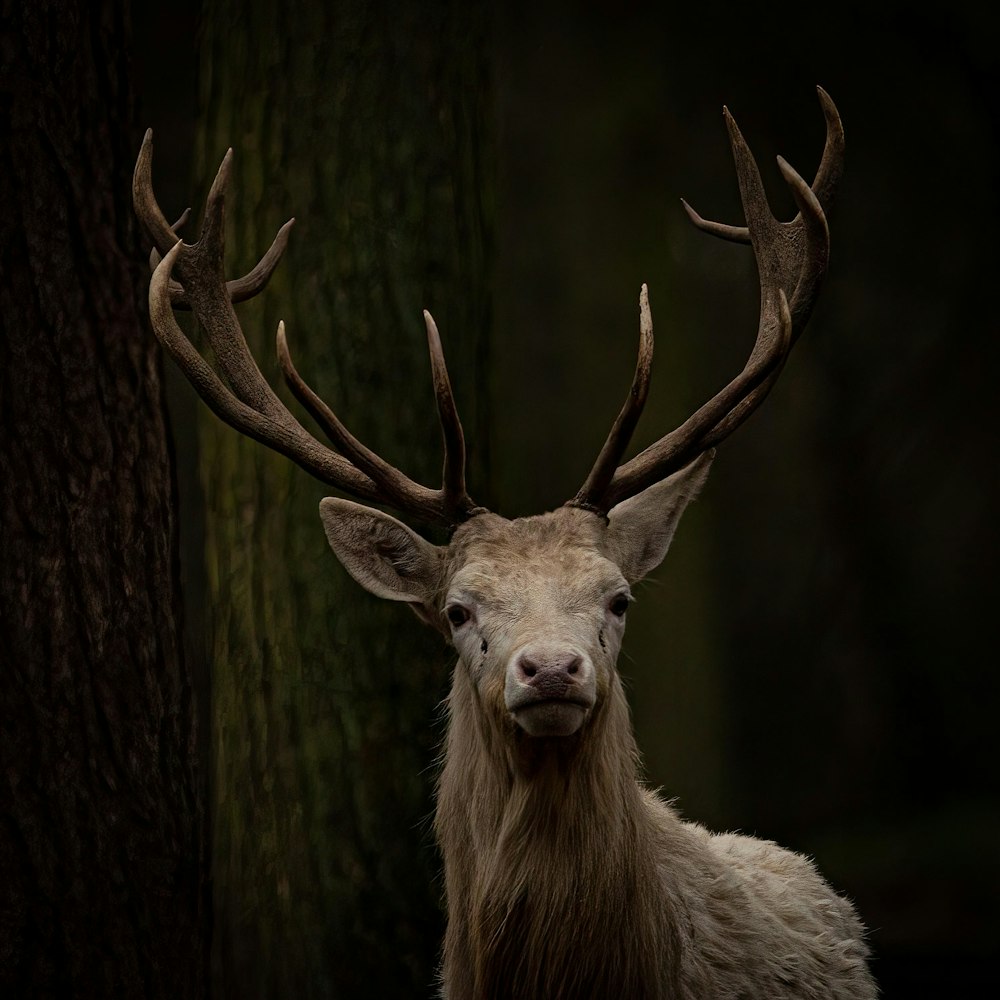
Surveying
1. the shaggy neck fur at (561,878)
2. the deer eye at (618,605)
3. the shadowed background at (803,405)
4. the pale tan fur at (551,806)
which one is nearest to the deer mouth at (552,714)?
the pale tan fur at (551,806)

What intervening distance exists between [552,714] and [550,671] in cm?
11

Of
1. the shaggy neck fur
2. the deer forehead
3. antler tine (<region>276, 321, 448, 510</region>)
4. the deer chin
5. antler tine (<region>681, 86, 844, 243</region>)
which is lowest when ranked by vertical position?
the shaggy neck fur

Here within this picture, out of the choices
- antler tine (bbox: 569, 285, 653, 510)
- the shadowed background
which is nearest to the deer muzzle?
antler tine (bbox: 569, 285, 653, 510)

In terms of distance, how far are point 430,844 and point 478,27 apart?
2.82 metres

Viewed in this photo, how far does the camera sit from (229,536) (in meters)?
4.82

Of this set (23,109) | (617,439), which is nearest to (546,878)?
(617,439)

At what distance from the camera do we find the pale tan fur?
11.4 feet

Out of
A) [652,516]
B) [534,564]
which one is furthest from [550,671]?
[652,516]

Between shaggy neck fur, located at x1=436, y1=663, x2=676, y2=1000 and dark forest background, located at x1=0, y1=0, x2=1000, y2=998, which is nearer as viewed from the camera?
shaggy neck fur, located at x1=436, y1=663, x2=676, y2=1000

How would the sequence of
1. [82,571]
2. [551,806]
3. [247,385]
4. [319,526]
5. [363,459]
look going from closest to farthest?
[551,806] → [363,459] → [247,385] → [82,571] → [319,526]

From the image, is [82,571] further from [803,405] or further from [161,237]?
[803,405]

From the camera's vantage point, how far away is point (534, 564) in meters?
3.55

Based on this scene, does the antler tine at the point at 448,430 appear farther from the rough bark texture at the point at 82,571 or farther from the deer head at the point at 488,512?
the rough bark texture at the point at 82,571

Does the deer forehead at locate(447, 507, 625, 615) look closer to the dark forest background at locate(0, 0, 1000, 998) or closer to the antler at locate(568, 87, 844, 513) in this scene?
the antler at locate(568, 87, 844, 513)
